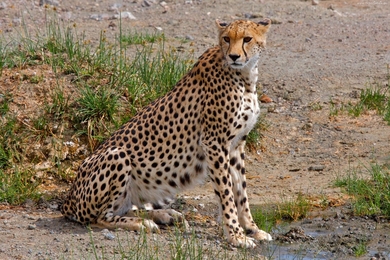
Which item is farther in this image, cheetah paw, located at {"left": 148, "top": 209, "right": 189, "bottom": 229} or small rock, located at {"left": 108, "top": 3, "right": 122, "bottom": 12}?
small rock, located at {"left": 108, "top": 3, "right": 122, "bottom": 12}

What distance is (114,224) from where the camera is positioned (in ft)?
19.1

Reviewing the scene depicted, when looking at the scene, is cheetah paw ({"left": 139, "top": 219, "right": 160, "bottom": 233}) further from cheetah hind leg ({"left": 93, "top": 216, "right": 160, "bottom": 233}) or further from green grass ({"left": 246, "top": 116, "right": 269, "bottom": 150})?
green grass ({"left": 246, "top": 116, "right": 269, "bottom": 150})

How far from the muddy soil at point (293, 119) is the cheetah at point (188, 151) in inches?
7.3

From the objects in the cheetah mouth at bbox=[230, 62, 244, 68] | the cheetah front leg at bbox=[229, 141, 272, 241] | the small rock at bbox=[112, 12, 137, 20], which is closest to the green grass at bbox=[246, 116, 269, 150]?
the cheetah front leg at bbox=[229, 141, 272, 241]

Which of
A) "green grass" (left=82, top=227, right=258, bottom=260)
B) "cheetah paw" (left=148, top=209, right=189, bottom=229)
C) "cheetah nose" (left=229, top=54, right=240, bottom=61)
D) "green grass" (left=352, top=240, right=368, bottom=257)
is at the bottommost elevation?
"cheetah paw" (left=148, top=209, right=189, bottom=229)

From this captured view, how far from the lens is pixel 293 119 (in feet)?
27.0

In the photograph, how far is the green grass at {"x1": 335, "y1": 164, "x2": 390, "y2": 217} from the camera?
621 centimetres

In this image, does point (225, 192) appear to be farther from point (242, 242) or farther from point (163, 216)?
point (163, 216)

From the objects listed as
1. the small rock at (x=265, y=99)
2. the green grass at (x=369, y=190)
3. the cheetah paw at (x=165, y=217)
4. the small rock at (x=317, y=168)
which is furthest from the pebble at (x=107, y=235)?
the small rock at (x=265, y=99)

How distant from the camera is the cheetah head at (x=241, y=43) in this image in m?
5.58

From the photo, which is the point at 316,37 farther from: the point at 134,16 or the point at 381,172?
the point at 381,172

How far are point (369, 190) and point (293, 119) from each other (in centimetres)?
200

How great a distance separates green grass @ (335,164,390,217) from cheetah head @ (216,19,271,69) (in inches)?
54.1

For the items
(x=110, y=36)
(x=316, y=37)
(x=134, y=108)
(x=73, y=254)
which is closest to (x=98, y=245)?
(x=73, y=254)
